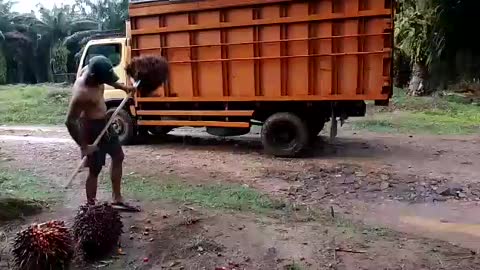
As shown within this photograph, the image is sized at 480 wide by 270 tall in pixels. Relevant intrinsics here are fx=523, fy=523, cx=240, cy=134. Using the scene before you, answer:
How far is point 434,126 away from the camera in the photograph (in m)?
12.4

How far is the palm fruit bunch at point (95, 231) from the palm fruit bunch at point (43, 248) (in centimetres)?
30

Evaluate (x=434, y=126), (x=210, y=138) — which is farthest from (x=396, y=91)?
(x=210, y=138)

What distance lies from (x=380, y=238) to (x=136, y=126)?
7048mm

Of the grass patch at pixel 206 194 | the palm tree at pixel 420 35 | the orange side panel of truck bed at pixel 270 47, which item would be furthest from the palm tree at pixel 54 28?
the grass patch at pixel 206 194

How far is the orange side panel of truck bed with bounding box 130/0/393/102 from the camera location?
8547 mm

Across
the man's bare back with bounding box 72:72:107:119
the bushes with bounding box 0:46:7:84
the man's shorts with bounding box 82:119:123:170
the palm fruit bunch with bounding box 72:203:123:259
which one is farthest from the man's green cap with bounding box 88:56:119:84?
the bushes with bounding box 0:46:7:84

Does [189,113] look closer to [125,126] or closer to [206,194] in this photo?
[125,126]

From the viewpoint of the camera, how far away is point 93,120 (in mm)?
5336

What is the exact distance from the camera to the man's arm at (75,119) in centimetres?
509

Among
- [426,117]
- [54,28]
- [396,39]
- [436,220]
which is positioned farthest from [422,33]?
[54,28]

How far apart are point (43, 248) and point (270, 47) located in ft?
20.3

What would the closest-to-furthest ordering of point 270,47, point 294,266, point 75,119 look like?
point 294,266 → point 75,119 → point 270,47

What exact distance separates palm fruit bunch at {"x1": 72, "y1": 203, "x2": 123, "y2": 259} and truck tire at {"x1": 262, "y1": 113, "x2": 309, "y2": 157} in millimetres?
5179

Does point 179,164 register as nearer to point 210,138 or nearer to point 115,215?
point 210,138
